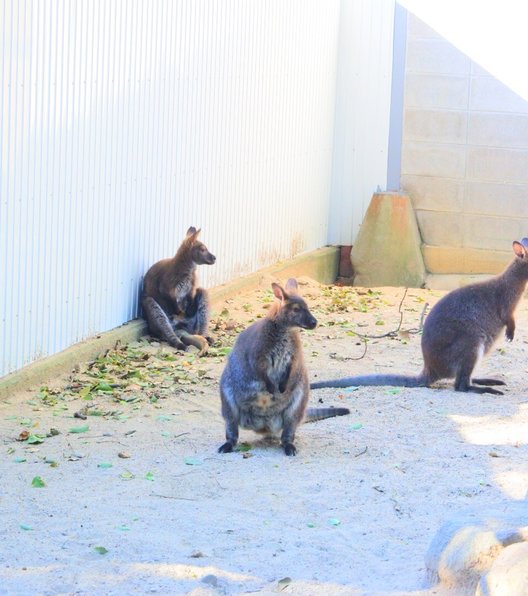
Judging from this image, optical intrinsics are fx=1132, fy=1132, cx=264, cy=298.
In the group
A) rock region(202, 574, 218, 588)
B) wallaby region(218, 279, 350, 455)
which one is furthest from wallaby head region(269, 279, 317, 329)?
rock region(202, 574, 218, 588)

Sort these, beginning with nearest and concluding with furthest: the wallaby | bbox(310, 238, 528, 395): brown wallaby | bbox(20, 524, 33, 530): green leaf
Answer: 1. bbox(20, 524, 33, 530): green leaf
2. the wallaby
3. bbox(310, 238, 528, 395): brown wallaby

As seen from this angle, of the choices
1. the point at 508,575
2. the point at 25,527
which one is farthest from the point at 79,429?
the point at 508,575

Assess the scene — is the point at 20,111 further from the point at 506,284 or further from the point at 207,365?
the point at 506,284

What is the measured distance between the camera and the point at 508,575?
11.4 feet

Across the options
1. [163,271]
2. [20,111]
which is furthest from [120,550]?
[163,271]

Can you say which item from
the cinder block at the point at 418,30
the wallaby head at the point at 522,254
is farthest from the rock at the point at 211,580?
the cinder block at the point at 418,30

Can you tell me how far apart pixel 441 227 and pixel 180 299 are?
436cm

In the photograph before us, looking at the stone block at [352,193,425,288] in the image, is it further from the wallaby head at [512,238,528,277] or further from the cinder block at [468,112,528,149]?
the wallaby head at [512,238,528,277]

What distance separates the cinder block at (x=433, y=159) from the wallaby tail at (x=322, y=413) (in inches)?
239

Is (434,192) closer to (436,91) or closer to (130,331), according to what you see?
(436,91)

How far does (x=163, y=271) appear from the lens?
9.33 m

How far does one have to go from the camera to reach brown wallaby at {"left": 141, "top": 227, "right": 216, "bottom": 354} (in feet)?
30.3

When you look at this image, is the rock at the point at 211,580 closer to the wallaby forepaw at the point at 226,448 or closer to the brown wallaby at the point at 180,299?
the wallaby forepaw at the point at 226,448

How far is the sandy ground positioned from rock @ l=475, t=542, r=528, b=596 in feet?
1.43
